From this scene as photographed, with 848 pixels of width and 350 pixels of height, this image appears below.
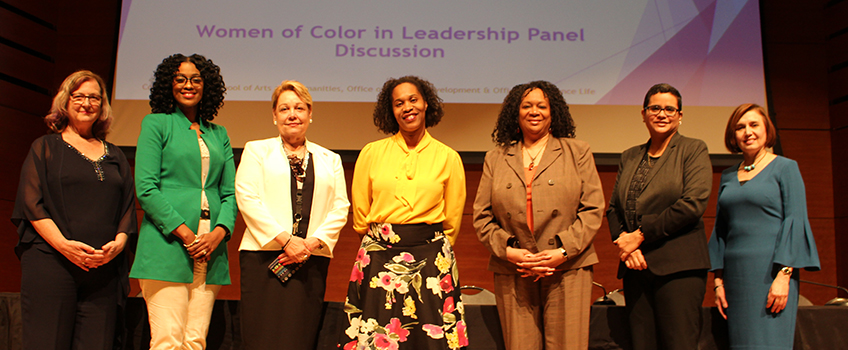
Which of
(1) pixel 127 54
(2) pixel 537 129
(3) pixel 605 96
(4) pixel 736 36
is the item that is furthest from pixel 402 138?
(4) pixel 736 36

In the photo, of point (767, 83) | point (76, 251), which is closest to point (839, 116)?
point (767, 83)

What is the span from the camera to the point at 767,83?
13.4 feet

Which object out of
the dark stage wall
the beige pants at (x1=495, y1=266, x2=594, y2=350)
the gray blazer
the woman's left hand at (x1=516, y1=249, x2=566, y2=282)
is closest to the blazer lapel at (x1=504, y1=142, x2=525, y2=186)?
the gray blazer

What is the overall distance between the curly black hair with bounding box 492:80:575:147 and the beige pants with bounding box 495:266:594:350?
66 cm

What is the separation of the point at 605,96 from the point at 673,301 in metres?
2.14

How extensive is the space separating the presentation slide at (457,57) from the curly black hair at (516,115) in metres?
1.46

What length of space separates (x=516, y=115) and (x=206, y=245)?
1.54 m

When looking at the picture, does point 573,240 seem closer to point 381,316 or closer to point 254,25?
point 381,316

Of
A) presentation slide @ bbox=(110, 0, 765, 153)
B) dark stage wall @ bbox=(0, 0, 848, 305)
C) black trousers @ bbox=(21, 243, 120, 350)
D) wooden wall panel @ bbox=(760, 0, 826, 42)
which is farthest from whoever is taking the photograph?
wooden wall panel @ bbox=(760, 0, 826, 42)

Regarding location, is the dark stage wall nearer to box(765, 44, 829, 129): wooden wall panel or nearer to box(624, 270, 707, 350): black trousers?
box(765, 44, 829, 129): wooden wall panel

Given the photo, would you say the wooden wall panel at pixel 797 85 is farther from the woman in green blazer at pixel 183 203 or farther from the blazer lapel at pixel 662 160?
the woman in green blazer at pixel 183 203

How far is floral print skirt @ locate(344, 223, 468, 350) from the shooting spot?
2.21m

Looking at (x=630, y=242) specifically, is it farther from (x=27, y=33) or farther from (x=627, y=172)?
(x=27, y=33)

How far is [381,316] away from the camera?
2.22 metres
